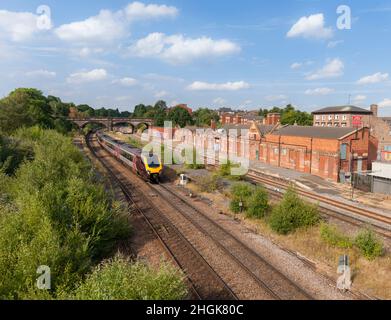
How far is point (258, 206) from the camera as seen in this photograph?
1877 cm

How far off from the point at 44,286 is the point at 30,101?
56127 mm

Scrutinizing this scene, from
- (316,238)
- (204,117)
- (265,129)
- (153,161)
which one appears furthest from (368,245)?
(204,117)

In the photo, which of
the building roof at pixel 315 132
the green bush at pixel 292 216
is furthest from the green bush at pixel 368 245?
the building roof at pixel 315 132

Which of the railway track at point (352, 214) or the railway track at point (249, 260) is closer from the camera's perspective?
the railway track at point (249, 260)

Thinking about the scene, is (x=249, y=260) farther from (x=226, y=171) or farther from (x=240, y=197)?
(x=226, y=171)

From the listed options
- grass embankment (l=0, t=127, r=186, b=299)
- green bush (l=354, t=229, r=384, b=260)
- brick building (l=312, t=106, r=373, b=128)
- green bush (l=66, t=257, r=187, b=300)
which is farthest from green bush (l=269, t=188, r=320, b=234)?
brick building (l=312, t=106, r=373, b=128)

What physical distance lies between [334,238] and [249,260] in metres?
4.67

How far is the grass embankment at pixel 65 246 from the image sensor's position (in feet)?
21.5

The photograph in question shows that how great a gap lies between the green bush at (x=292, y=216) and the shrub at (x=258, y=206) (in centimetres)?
163

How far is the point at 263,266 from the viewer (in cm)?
1244

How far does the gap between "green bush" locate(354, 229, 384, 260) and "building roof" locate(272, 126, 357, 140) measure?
64.8 ft

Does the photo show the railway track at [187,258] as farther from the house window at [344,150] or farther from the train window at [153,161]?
the house window at [344,150]
